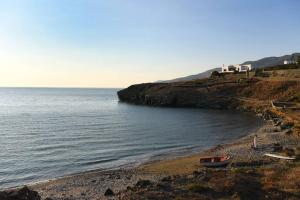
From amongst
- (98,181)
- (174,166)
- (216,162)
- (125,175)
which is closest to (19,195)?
(98,181)

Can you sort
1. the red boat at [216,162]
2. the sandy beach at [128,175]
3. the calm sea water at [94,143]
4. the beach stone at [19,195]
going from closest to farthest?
the beach stone at [19,195]
the sandy beach at [128,175]
the red boat at [216,162]
the calm sea water at [94,143]

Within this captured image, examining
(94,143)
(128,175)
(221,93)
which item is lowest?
(128,175)

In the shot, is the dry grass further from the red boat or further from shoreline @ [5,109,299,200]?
the red boat

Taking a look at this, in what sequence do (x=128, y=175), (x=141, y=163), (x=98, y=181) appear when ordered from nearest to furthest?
(x=98, y=181)
(x=128, y=175)
(x=141, y=163)

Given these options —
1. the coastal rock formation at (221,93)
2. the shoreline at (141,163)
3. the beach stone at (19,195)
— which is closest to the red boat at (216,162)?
the shoreline at (141,163)

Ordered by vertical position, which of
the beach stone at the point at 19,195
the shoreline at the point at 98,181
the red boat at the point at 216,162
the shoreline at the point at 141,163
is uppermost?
the beach stone at the point at 19,195

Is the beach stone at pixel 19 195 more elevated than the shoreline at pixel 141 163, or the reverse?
the beach stone at pixel 19 195

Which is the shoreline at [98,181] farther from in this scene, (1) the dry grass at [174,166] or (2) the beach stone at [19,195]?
(2) the beach stone at [19,195]

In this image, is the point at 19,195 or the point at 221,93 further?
the point at 221,93

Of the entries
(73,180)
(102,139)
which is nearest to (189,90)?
(102,139)

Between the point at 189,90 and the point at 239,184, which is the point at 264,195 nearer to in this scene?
the point at 239,184

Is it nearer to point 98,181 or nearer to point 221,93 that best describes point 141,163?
point 98,181

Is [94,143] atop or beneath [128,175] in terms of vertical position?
atop

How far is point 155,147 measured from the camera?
47188 mm
